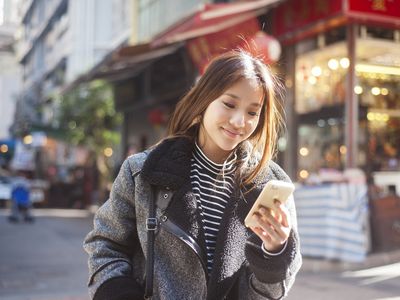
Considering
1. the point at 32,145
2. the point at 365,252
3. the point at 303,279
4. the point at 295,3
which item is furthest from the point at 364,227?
the point at 32,145

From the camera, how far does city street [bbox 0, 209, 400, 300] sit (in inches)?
229

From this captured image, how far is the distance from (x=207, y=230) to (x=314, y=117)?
796 cm

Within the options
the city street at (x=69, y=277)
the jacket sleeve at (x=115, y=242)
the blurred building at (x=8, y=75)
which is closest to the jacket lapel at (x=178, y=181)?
the jacket sleeve at (x=115, y=242)

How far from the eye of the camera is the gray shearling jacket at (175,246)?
1.66 metres

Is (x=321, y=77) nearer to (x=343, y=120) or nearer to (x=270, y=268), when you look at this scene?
(x=343, y=120)

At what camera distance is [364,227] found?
25.0 feet

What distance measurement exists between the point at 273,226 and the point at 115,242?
1.87 feet

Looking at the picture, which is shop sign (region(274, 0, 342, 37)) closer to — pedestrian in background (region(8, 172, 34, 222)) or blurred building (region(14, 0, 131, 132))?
pedestrian in background (region(8, 172, 34, 222))

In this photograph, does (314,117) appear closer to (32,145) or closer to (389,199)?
(389,199)

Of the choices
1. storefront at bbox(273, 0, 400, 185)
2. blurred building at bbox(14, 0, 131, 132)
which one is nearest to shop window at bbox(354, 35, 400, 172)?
storefront at bbox(273, 0, 400, 185)

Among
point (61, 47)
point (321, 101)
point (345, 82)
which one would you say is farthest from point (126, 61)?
point (61, 47)

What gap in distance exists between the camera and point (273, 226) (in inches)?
61.5

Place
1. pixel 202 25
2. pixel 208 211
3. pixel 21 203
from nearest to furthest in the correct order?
pixel 208 211 → pixel 202 25 → pixel 21 203

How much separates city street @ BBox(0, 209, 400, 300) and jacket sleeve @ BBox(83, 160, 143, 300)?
4.17 meters
